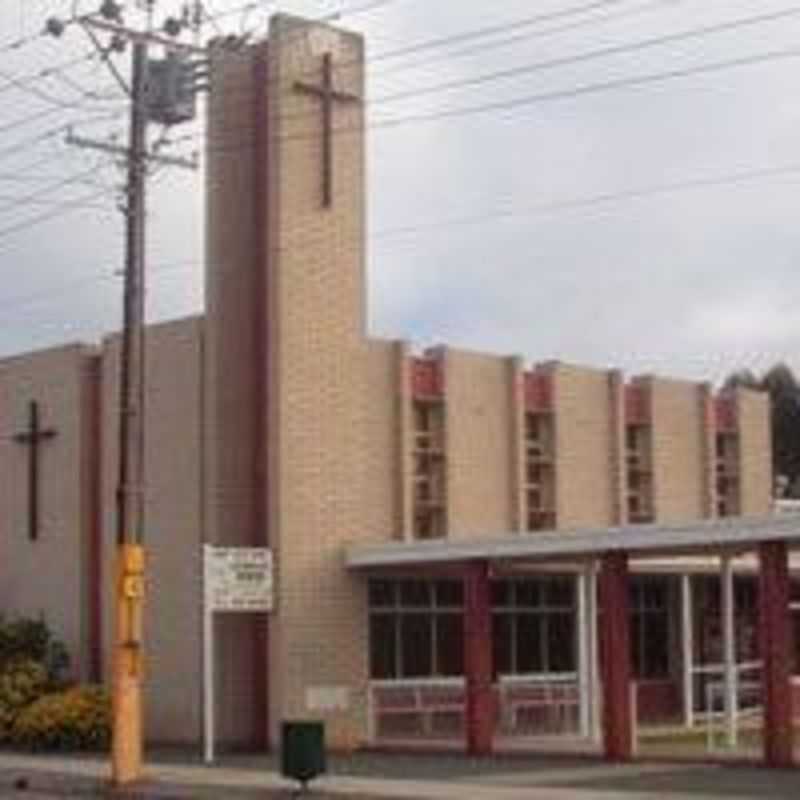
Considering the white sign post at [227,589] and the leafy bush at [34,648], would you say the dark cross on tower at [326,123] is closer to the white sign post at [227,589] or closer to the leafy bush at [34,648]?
the white sign post at [227,589]

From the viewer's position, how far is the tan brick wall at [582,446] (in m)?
45.6

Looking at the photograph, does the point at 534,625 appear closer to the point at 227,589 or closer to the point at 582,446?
the point at 582,446

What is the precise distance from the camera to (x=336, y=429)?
39562mm

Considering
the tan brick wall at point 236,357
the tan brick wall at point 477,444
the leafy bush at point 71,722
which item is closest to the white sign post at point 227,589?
the tan brick wall at point 236,357

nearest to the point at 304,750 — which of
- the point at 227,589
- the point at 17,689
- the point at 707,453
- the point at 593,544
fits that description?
the point at 593,544

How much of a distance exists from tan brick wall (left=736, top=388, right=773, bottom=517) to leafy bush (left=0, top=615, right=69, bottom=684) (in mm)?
15182

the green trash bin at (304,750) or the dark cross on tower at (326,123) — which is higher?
the dark cross on tower at (326,123)

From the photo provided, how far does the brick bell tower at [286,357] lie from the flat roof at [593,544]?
126 centimetres

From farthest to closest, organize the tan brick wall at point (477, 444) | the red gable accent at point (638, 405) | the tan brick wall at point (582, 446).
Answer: the red gable accent at point (638, 405)
the tan brick wall at point (582, 446)
the tan brick wall at point (477, 444)

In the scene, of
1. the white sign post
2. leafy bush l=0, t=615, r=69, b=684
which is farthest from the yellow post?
leafy bush l=0, t=615, r=69, b=684

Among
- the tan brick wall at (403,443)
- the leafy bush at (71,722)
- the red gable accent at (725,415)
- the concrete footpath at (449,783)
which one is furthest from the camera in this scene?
the red gable accent at (725,415)

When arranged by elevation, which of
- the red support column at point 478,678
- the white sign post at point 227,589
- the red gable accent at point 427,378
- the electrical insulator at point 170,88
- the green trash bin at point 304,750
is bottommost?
the green trash bin at point 304,750

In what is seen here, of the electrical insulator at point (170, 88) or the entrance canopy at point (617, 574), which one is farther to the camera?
the electrical insulator at point (170, 88)

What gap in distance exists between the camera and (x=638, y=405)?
48062 millimetres
